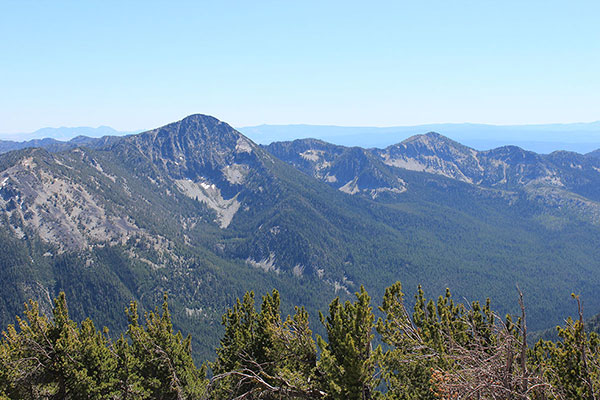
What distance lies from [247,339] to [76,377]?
13.7 m

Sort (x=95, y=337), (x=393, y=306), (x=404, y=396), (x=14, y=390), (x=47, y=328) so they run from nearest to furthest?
(x=404, y=396) → (x=393, y=306) → (x=14, y=390) → (x=47, y=328) → (x=95, y=337)

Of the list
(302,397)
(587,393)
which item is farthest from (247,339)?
(587,393)

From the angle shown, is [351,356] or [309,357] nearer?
[351,356]

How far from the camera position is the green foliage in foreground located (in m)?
15.7

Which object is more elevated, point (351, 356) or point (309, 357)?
point (351, 356)

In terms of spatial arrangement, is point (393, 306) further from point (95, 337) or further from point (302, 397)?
point (95, 337)

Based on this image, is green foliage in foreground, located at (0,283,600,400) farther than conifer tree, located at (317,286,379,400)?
No

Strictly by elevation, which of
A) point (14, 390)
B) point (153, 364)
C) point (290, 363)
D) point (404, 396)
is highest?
point (290, 363)

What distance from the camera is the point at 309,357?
2303cm

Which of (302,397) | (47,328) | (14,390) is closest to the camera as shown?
(302,397)

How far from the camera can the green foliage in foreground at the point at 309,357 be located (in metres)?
15.7

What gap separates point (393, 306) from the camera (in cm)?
2434

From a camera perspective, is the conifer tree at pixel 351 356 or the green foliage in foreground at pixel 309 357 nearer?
the green foliage in foreground at pixel 309 357

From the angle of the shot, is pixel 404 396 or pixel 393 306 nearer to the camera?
pixel 404 396
